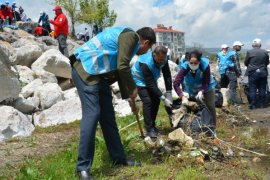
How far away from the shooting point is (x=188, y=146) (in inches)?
194

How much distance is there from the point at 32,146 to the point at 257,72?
274 inches

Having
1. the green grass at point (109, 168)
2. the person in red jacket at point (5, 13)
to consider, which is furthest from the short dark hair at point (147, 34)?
the person in red jacket at point (5, 13)

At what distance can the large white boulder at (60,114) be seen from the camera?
7711 mm

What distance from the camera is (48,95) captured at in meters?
8.62

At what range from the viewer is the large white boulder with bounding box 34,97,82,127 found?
7711mm

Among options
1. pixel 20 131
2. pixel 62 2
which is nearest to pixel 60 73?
pixel 20 131

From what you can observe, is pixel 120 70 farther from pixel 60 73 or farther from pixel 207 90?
pixel 60 73

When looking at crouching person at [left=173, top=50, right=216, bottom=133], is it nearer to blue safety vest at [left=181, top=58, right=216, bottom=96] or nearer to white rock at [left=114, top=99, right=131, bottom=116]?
blue safety vest at [left=181, top=58, right=216, bottom=96]

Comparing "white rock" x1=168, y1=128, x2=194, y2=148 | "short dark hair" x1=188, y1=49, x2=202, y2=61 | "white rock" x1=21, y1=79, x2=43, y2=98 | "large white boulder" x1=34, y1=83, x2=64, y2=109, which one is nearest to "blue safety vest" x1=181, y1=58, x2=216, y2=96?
"short dark hair" x1=188, y1=49, x2=202, y2=61

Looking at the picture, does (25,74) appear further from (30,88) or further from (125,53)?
(125,53)

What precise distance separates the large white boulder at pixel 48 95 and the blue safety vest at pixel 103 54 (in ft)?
15.4

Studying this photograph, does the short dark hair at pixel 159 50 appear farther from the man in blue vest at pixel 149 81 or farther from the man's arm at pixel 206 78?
the man's arm at pixel 206 78

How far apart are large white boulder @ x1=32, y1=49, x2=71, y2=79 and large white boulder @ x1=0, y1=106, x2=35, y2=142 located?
13.5 ft

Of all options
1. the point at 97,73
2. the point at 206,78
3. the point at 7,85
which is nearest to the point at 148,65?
the point at 206,78
